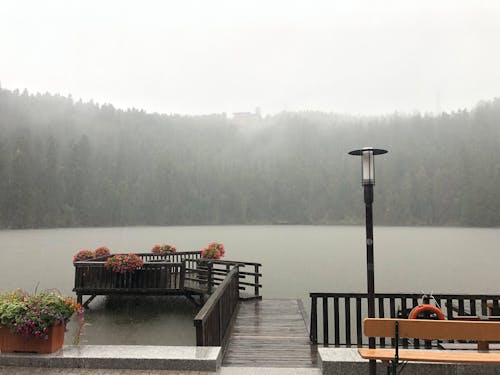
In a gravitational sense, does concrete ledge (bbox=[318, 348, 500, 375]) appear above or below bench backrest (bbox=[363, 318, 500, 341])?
below

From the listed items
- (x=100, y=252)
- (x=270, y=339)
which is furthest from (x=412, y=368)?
(x=100, y=252)

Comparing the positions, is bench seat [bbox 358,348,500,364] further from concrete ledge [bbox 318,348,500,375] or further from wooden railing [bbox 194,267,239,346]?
wooden railing [bbox 194,267,239,346]

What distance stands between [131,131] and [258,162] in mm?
50427

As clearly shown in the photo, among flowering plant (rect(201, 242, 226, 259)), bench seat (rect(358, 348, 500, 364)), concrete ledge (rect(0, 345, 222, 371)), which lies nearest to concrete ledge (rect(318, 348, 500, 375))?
bench seat (rect(358, 348, 500, 364))

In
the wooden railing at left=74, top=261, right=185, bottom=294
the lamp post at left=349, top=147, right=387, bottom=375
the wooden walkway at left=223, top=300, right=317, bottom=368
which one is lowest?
the wooden walkway at left=223, top=300, right=317, bottom=368

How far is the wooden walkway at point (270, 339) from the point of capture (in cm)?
653

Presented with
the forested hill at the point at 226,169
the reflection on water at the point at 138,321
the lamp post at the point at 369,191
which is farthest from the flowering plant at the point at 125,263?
the forested hill at the point at 226,169

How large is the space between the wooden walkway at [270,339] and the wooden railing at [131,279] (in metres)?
2.58

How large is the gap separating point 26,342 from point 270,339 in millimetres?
4105

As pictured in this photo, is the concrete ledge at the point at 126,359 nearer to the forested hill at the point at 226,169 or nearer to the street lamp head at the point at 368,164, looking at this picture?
the street lamp head at the point at 368,164

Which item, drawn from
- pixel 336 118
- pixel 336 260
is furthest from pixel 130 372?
pixel 336 118

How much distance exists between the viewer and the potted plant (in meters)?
4.96

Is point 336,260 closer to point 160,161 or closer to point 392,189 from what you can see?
point 392,189

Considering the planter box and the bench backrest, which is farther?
the planter box
